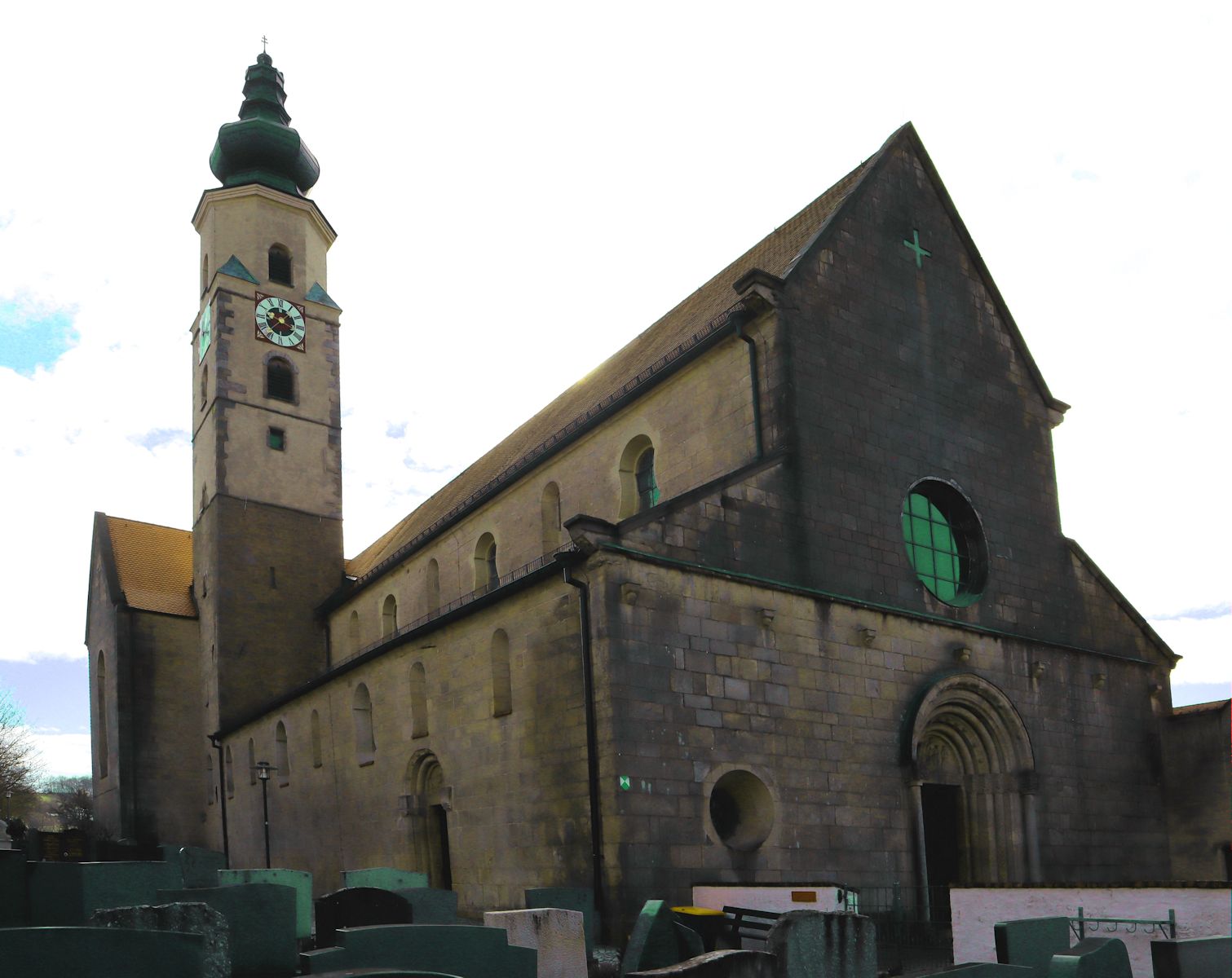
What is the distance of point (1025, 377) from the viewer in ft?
84.1

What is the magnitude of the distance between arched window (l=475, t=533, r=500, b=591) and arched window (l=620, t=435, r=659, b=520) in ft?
19.1

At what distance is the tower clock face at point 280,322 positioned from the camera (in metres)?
39.7

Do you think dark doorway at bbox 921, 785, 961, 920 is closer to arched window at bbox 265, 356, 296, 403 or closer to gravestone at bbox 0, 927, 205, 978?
gravestone at bbox 0, 927, 205, 978

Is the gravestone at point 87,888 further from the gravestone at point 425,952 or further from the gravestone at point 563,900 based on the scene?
the gravestone at point 563,900

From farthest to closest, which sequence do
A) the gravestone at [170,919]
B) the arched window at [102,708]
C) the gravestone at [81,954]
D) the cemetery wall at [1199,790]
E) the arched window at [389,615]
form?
the arched window at [102,708]
the arched window at [389,615]
the cemetery wall at [1199,790]
the gravestone at [170,919]
the gravestone at [81,954]

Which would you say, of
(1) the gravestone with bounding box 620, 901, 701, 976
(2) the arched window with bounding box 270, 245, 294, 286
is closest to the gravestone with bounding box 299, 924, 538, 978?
(1) the gravestone with bounding box 620, 901, 701, 976

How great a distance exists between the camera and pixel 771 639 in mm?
18859

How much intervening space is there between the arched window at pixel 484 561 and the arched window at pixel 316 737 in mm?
4748

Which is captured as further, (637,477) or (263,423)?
(263,423)

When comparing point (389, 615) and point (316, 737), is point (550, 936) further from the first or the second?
point (389, 615)

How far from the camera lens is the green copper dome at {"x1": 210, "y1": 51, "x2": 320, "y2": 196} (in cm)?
4131

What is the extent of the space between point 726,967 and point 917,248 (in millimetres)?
19333

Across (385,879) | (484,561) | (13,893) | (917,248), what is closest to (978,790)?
(917,248)

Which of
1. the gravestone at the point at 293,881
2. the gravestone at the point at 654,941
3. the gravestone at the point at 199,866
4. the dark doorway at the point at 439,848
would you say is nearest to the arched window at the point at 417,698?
the dark doorway at the point at 439,848
